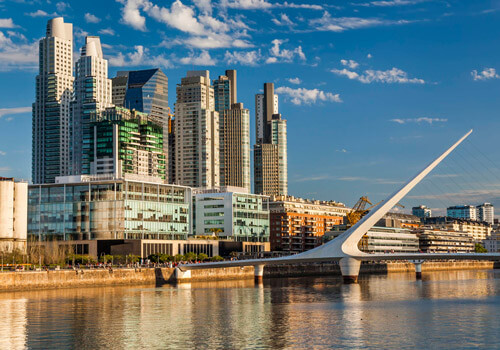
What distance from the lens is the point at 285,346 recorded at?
99.3 feet

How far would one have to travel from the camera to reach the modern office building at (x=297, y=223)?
503ft

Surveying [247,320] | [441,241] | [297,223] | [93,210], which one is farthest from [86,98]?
[247,320]

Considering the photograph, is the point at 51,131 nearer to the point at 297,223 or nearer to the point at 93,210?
the point at 297,223

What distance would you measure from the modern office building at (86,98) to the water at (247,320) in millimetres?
124389

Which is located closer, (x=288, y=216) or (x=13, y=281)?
(x=13, y=281)

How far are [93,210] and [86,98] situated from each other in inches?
3936

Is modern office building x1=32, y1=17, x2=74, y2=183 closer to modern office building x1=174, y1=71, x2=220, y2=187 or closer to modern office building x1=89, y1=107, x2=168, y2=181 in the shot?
modern office building x1=89, y1=107, x2=168, y2=181

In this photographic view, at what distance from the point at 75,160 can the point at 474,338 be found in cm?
16066

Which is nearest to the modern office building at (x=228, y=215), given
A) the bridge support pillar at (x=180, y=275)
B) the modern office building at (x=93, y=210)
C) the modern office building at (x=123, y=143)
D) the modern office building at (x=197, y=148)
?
the modern office building at (x=93, y=210)

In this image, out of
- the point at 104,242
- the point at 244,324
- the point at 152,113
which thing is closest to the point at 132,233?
the point at 104,242

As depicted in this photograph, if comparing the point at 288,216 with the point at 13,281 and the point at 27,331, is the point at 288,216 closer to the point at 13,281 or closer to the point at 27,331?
the point at 13,281

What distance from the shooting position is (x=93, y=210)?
9306 centimetres

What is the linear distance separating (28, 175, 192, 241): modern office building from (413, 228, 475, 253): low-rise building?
293ft

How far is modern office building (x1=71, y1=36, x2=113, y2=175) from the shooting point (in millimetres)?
181625
